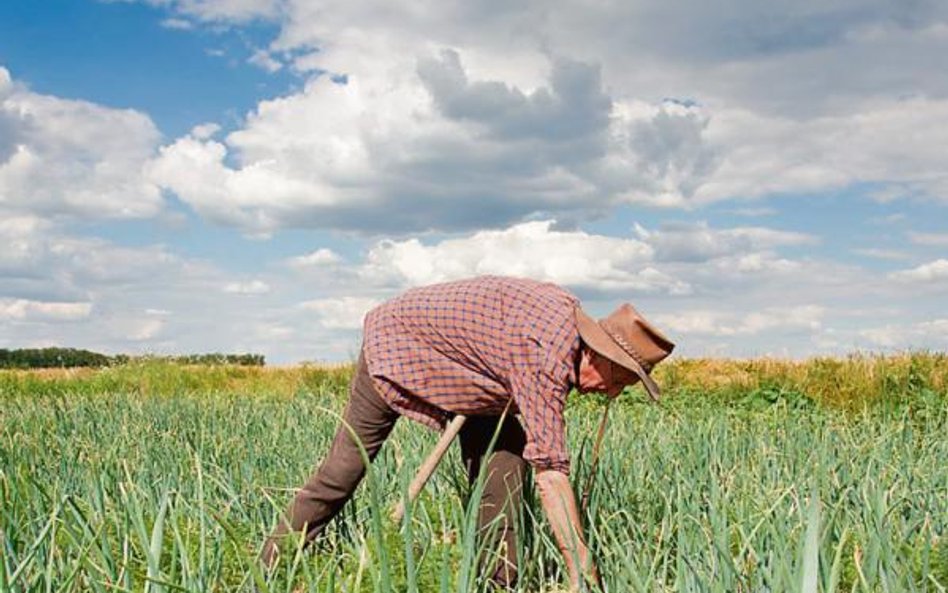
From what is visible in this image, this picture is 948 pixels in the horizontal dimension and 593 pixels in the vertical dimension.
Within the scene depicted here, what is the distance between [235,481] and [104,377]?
382 inches

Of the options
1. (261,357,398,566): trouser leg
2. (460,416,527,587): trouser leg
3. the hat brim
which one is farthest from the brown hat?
(261,357,398,566): trouser leg

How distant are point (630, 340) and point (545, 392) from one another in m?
0.34

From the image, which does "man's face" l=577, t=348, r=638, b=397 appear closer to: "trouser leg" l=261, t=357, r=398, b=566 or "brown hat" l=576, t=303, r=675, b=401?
"brown hat" l=576, t=303, r=675, b=401

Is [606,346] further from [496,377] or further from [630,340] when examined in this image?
[496,377]

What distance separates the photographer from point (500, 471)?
3742mm

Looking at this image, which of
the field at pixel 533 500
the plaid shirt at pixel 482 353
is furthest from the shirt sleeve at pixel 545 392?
the field at pixel 533 500

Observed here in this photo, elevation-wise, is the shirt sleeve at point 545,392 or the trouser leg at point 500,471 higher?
the shirt sleeve at point 545,392

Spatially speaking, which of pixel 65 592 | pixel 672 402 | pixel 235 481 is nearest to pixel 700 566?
pixel 65 592

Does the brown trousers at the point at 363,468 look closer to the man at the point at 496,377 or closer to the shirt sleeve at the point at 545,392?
the man at the point at 496,377

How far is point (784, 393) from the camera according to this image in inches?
382

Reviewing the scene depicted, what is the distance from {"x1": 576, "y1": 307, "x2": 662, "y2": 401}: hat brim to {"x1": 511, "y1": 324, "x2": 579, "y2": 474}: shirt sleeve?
40 millimetres

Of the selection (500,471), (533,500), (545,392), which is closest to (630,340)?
(545,392)

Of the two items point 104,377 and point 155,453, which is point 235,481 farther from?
point 104,377

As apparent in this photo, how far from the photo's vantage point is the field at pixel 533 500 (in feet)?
7.09
